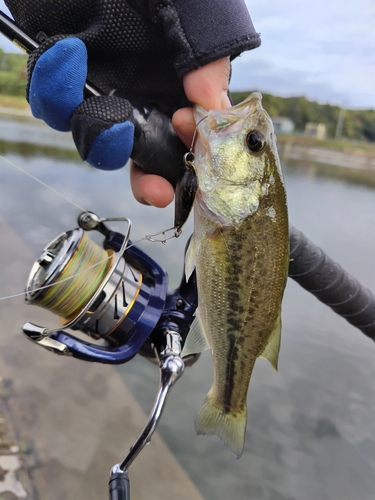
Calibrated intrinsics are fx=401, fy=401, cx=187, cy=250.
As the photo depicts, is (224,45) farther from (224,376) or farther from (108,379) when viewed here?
(108,379)

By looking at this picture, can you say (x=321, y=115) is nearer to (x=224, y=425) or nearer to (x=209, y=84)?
(x=209, y=84)

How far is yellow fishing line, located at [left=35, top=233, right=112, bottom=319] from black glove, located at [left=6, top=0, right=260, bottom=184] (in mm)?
302

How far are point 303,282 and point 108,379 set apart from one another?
1342 mm

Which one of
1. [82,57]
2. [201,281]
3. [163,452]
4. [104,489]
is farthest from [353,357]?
A: [82,57]

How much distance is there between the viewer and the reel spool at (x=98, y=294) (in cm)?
116

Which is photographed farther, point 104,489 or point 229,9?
point 104,489

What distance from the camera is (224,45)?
106cm

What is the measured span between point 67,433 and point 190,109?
5.34 feet

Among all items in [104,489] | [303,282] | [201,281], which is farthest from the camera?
[104,489]

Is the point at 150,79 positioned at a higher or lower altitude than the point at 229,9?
lower

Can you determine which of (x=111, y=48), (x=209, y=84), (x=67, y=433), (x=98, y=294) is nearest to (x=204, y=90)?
(x=209, y=84)

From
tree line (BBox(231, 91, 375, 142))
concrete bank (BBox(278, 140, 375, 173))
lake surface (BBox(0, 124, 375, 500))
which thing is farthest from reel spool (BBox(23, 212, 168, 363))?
tree line (BBox(231, 91, 375, 142))

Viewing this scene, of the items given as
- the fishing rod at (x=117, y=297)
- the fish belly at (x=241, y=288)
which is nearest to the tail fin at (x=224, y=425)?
the fish belly at (x=241, y=288)

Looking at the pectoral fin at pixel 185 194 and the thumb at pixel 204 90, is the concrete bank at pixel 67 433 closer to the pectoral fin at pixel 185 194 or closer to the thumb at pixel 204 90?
the pectoral fin at pixel 185 194
